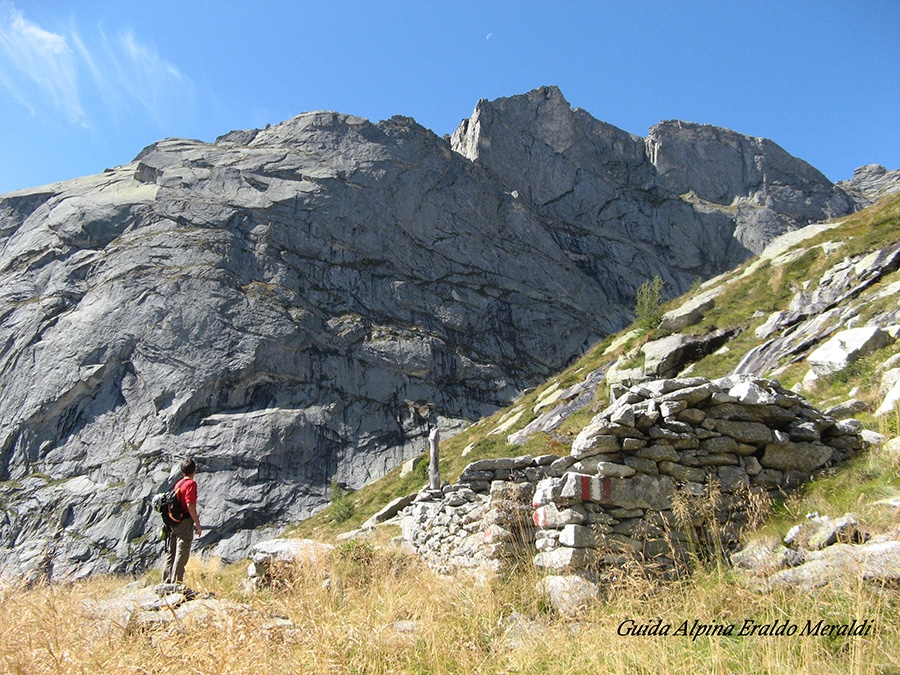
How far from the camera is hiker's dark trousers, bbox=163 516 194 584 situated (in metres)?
8.37

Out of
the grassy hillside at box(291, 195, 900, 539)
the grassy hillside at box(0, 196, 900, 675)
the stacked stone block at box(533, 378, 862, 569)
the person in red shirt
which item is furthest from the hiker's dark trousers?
the grassy hillside at box(291, 195, 900, 539)

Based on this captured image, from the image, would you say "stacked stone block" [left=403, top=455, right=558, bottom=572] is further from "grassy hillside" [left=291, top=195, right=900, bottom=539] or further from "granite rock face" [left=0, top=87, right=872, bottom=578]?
"granite rock face" [left=0, top=87, right=872, bottom=578]

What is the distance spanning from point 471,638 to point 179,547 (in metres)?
5.44

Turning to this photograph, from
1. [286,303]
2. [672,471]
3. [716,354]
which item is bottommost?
[672,471]

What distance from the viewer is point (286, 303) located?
191 feet

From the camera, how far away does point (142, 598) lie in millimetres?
6133

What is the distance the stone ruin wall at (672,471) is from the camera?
6.47 m

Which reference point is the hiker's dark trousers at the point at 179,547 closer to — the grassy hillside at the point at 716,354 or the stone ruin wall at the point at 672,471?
the stone ruin wall at the point at 672,471

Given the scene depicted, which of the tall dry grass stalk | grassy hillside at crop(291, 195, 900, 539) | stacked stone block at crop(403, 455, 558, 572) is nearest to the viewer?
the tall dry grass stalk

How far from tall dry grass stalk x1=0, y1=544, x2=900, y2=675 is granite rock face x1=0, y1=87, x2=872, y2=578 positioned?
40523 mm

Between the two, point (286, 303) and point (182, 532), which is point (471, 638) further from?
point (286, 303)

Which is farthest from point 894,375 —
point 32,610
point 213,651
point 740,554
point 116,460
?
point 116,460

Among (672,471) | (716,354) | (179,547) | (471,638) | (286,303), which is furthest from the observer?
(286,303)

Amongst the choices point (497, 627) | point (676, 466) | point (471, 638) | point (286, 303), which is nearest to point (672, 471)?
point (676, 466)
